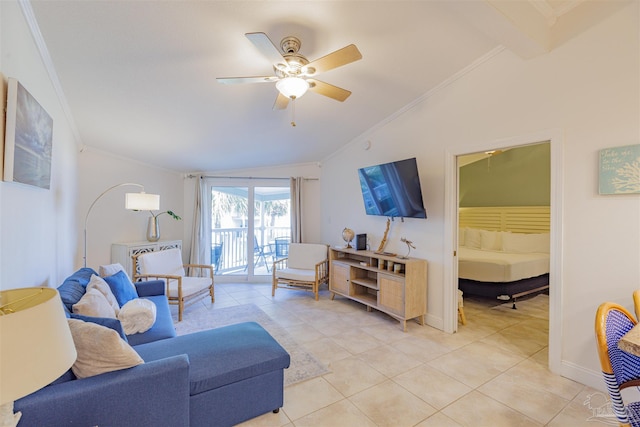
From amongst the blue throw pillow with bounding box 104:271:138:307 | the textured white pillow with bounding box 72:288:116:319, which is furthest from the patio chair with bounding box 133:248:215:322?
the textured white pillow with bounding box 72:288:116:319

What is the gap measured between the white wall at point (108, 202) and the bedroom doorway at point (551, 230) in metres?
4.71

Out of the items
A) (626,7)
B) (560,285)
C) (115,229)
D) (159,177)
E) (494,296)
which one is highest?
(626,7)

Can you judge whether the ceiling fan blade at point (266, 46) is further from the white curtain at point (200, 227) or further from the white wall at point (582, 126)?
the white curtain at point (200, 227)

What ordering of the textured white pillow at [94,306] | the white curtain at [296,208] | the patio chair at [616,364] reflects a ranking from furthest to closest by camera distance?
the white curtain at [296,208], the textured white pillow at [94,306], the patio chair at [616,364]

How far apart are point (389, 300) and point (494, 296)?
1.70m

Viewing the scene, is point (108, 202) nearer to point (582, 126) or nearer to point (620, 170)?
point (582, 126)

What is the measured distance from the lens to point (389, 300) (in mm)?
3518

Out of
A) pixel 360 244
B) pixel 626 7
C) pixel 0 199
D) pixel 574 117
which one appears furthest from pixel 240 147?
pixel 626 7

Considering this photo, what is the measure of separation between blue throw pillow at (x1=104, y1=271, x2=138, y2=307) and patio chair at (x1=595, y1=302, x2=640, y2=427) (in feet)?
11.1

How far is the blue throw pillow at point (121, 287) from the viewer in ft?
8.71

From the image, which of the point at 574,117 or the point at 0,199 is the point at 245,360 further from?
the point at 574,117

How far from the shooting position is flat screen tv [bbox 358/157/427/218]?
3.30 meters

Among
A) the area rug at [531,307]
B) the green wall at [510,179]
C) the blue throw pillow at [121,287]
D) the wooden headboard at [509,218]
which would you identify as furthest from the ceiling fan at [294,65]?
the wooden headboard at [509,218]

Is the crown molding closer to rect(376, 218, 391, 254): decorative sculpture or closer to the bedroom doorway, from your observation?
the bedroom doorway
